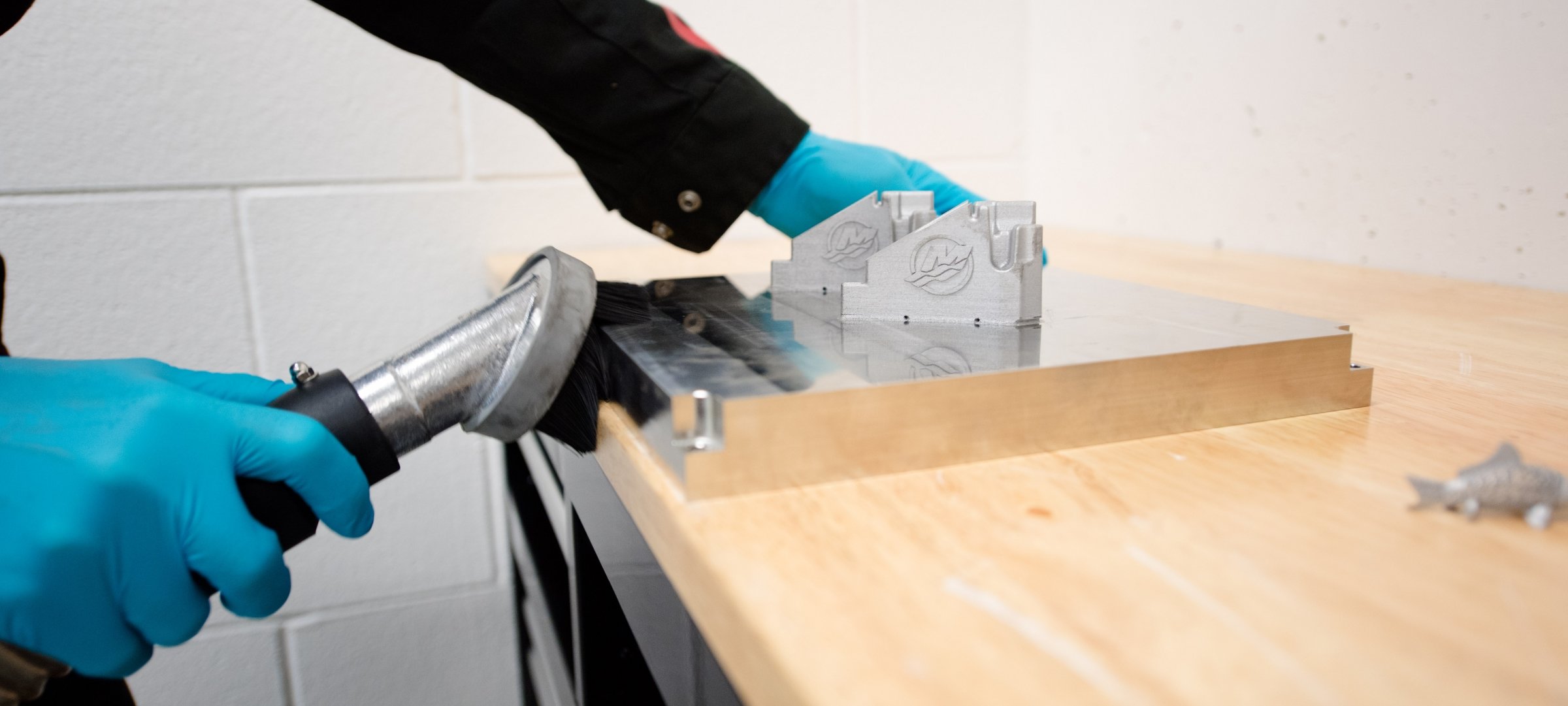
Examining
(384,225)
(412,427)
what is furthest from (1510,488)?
(384,225)

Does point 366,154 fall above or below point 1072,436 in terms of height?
above

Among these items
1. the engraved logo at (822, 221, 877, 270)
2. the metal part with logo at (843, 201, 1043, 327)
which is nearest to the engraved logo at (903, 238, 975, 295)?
the metal part with logo at (843, 201, 1043, 327)

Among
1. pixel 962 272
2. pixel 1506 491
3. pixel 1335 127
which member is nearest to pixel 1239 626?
pixel 1506 491

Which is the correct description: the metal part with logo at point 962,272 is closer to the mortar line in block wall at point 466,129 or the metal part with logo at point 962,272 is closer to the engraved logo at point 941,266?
the engraved logo at point 941,266

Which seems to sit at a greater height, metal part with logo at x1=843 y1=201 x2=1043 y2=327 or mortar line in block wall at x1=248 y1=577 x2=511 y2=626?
metal part with logo at x1=843 y1=201 x2=1043 y2=327

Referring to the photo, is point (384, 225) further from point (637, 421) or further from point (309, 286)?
point (637, 421)

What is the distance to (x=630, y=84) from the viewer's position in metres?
0.82

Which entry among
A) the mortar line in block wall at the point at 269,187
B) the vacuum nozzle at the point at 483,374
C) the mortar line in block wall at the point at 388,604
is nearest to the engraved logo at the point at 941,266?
the vacuum nozzle at the point at 483,374

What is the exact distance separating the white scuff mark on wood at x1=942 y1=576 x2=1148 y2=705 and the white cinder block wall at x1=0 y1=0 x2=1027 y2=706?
3.84 feet

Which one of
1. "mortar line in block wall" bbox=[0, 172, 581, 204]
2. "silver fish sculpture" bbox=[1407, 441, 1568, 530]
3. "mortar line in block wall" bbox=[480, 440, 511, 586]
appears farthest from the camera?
"mortar line in block wall" bbox=[480, 440, 511, 586]

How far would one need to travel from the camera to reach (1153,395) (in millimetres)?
479

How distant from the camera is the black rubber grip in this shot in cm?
53

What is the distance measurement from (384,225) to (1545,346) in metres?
1.27

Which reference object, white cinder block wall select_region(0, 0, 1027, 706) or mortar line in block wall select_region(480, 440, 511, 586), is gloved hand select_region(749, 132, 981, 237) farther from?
mortar line in block wall select_region(480, 440, 511, 586)
